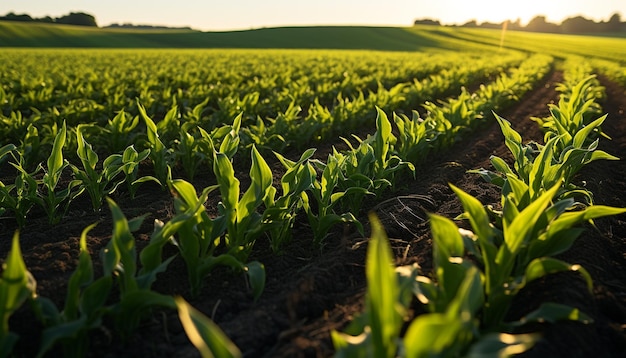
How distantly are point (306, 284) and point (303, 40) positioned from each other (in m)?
54.8

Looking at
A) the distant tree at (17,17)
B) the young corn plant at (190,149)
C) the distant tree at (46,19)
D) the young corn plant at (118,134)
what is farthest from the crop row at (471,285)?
the distant tree at (46,19)

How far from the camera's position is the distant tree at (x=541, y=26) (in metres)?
96.6

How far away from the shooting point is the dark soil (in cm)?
218

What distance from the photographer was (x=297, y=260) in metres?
3.13

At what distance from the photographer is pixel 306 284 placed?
103 inches

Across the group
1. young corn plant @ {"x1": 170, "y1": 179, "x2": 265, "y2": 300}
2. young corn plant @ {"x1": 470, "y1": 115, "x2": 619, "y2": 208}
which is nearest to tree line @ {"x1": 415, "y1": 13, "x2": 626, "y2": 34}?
young corn plant @ {"x1": 470, "y1": 115, "x2": 619, "y2": 208}

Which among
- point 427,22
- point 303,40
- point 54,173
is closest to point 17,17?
point 303,40

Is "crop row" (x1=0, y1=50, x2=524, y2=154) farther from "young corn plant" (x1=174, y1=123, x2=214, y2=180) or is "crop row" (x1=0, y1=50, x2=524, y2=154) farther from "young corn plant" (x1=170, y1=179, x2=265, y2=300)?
"young corn plant" (x1=170, y1=179, x2=265, y2=300)

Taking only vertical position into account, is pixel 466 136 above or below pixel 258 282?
below

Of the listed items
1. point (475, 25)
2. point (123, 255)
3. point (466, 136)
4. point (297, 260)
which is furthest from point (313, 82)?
point (475, 25)

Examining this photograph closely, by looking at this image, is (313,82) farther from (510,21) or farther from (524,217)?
(510,21)

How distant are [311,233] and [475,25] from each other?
10210 centimetres

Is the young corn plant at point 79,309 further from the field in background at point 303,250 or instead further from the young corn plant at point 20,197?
the young corn plant at point 20,197

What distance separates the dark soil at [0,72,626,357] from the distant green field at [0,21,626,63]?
4187 centimetres
